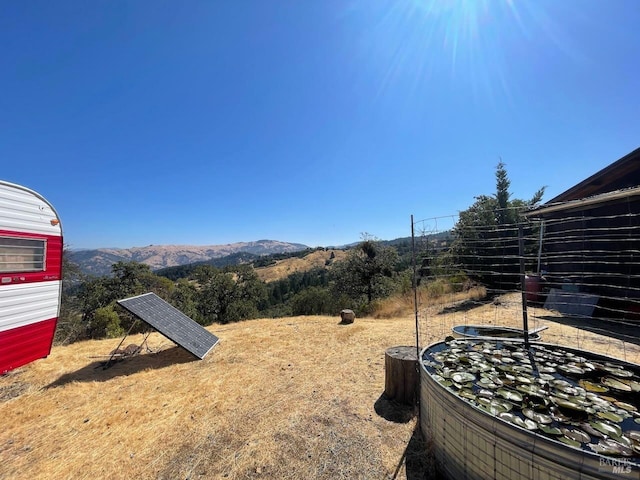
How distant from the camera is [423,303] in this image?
11531mm

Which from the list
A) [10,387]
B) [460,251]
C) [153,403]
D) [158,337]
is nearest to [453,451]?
[153,403]

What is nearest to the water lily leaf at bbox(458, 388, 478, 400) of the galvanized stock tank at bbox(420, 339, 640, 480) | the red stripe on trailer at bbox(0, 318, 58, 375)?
the galvanized stock tank at bbox(420, 339, 640, 480)

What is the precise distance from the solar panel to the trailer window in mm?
1714

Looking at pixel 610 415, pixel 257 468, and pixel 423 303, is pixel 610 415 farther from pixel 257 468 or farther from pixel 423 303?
pixel 423 303

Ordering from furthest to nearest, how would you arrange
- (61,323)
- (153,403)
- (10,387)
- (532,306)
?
(61,323) < (532,306) < (10,387) < (153,403)

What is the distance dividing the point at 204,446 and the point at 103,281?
2493cm

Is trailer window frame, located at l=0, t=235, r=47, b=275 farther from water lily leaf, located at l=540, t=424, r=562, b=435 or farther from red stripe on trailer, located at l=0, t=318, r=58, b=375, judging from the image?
water lily leaf, located at l=540, t=424, r=562, b=435

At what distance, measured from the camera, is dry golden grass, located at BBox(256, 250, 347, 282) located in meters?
85.4

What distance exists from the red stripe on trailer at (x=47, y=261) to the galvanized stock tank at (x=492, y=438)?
7.00 m

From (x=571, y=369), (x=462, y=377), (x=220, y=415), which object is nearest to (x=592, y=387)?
(x=571, y=369)

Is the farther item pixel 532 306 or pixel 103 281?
pixel 103 281

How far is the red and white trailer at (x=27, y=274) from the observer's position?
4.82 m

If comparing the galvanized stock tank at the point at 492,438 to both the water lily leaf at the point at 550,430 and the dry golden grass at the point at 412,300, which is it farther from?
the dry golden grass at the point at 412,300

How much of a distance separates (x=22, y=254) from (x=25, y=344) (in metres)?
1.76
